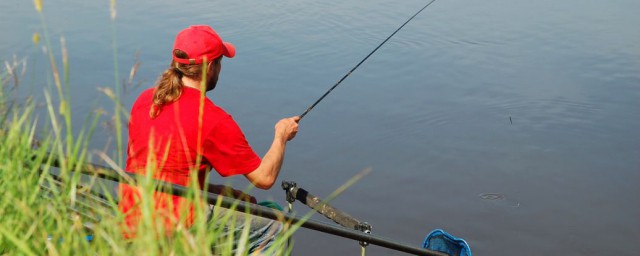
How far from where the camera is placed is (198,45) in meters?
3.84

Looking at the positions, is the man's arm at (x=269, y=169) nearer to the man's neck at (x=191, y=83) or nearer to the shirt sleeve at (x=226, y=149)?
the shirt sleeve at (x=226, y=149)

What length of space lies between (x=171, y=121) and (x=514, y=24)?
8816mm

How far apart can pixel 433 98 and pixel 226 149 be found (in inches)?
228

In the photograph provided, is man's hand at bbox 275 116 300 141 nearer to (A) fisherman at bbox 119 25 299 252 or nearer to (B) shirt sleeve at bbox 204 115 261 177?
(A) fisherman at bbox 119 25 299 252

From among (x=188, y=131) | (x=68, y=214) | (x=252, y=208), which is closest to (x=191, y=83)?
(x=188, y=131)

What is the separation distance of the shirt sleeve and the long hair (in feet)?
0.65

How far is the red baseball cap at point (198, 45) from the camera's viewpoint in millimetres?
3805

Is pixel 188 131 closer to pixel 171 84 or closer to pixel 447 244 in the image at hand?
pixel 171 84

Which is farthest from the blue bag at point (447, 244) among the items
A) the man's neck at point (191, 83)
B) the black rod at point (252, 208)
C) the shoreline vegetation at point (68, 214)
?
the shoreline vegetation at point (68, 214)

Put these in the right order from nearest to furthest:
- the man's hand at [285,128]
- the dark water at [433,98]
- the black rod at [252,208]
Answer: the black rod at [252,208] → the man's hand at [285,128] → the dark water at [433,98]

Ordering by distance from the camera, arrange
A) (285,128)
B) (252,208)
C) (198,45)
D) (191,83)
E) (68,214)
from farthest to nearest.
Result: (285,128)
(198,45)
(191,83)
(252,208)
(68,214)

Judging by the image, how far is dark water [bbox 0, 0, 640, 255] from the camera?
695 cm

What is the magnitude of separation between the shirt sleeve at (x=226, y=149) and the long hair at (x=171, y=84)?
199 millimetres

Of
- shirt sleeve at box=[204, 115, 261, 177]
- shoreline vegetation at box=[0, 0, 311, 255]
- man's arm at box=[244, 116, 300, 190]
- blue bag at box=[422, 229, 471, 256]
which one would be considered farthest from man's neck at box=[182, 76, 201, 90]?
blue bag at box=[422, 229, 471, 256]
